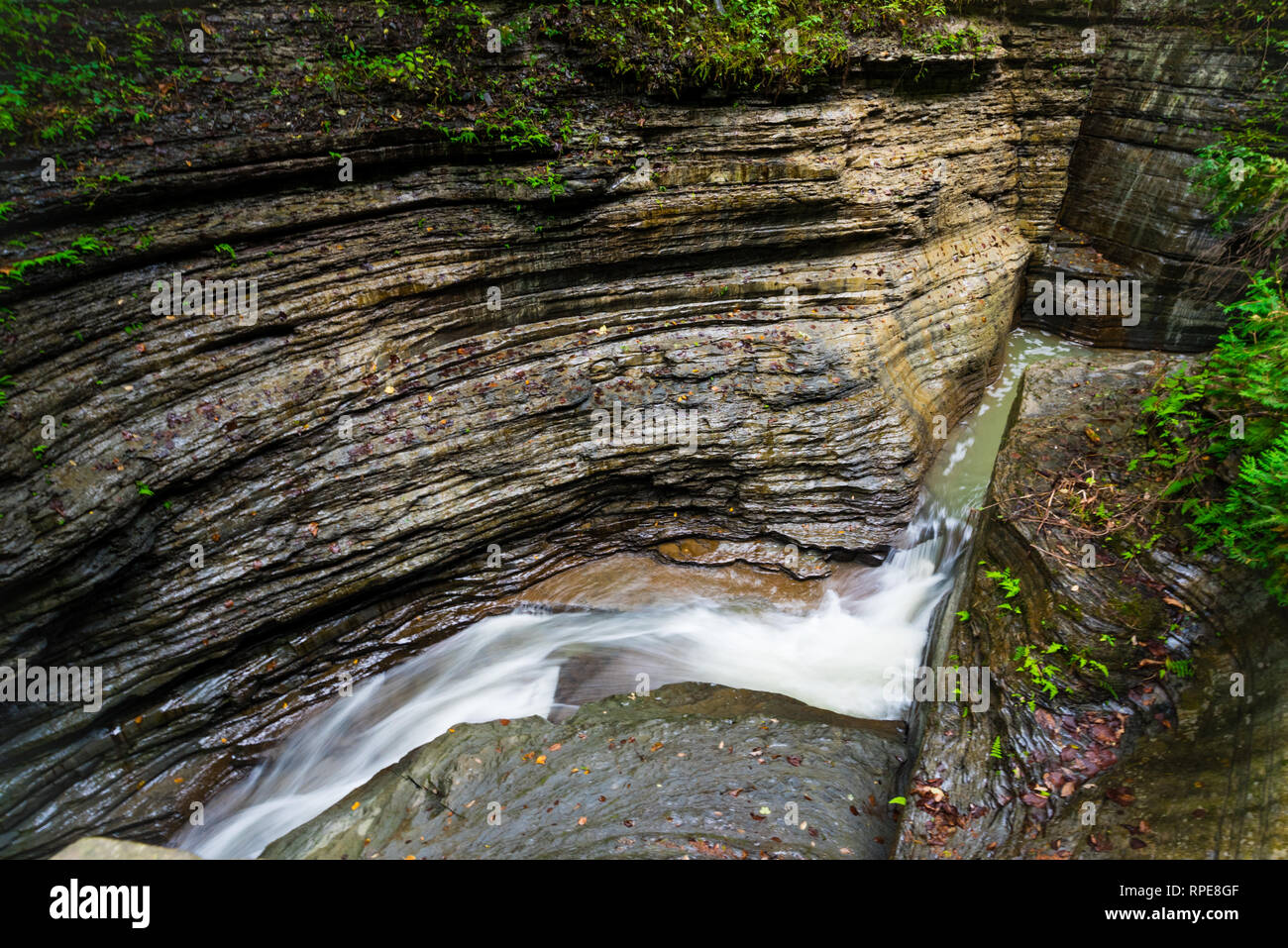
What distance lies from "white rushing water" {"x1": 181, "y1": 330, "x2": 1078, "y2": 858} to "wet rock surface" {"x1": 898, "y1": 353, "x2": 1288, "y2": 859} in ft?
3.62

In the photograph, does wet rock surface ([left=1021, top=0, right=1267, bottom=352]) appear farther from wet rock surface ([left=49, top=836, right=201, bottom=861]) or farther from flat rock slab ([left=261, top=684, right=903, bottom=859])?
wet rock surface ([left=49, top=836, right=201, bottom=861])

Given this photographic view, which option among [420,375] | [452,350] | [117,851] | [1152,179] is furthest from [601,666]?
[1152,179]

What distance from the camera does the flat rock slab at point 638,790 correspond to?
494cm

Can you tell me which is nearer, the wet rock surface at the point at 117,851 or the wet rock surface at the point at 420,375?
the wet rock surface at the point at 117,851

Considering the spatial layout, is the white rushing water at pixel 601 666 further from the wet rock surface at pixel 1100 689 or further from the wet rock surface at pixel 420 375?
the wet rock surface at pixel 1100 689

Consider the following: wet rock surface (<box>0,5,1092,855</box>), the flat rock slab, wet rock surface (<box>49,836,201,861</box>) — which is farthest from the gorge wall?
wet rock surface (<box>49,836,201,861</box>)

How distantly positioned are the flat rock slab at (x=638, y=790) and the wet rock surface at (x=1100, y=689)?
630 mm

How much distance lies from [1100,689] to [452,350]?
7538mm

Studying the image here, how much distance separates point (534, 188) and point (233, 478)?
481 centimetres

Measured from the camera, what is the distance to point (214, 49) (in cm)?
649

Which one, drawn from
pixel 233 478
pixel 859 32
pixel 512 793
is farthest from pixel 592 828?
pixel 859 32

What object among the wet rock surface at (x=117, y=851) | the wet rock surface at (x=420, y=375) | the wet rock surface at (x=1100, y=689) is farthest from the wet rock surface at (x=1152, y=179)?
the wet rock surface at (x=117, y=851)

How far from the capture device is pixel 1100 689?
16.9 feet

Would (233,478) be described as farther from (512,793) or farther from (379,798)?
(512,793)
